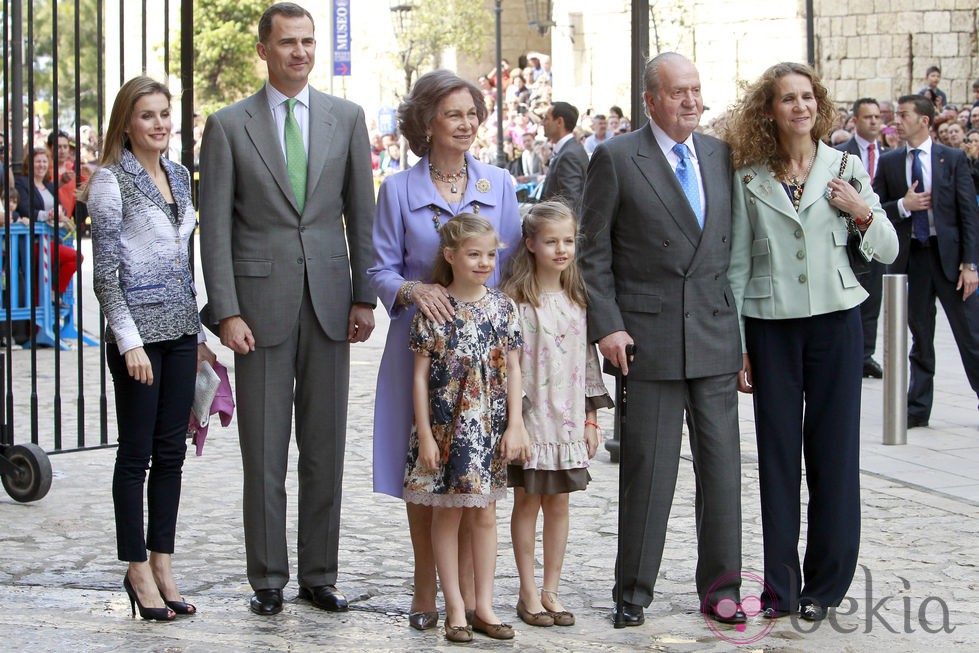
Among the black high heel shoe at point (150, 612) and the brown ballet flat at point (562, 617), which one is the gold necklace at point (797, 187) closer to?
the brown ballet flat at point (562, 617)

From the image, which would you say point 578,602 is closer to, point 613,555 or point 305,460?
point 613,555

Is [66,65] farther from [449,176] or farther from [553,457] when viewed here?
[553,457]

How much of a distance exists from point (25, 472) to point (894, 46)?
21270mm

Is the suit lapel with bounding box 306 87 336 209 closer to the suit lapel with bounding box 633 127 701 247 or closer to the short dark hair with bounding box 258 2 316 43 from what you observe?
the short dark hair with bounding box 258 2 316 43

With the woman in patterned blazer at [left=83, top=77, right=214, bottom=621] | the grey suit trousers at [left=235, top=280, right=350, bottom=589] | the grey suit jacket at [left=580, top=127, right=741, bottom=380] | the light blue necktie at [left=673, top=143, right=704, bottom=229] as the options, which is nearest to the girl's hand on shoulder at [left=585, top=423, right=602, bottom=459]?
the grey suit jacket at [left=580, top=127, right=741, bottom=380]

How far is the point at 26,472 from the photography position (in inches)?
267

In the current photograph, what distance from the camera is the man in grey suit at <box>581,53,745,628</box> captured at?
4.90m

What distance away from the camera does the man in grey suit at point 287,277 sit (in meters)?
5.09

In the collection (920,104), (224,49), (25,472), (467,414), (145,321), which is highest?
(224,49)

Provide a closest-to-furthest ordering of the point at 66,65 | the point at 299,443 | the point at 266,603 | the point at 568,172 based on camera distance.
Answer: the point at 266,603 < the point at 299,443 < the point at 568,172 < the point at 66,65

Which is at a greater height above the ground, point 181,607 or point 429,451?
point 429,451

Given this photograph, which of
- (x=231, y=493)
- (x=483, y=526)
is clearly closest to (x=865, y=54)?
(x=231, y=493)

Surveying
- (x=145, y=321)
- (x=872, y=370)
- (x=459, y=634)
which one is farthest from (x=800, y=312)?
(x=872, y=370)

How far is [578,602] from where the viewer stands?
5.23m
